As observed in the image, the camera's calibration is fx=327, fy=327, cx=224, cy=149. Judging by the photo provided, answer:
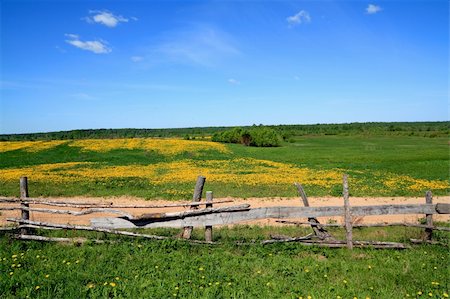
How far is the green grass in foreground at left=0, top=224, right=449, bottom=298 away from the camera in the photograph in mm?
5898

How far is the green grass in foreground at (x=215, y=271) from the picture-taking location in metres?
5.90

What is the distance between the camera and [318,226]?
8672 mm

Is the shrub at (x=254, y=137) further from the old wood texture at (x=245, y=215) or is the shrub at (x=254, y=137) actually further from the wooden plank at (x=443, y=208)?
the old wood texture at (x=245, y=215)

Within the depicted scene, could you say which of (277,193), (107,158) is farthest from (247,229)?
(107,158)

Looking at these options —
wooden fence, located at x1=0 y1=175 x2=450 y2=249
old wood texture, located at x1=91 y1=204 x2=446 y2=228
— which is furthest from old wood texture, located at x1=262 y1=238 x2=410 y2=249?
old wood texture, located at x1=91 y1=204 x2=446 y2=228

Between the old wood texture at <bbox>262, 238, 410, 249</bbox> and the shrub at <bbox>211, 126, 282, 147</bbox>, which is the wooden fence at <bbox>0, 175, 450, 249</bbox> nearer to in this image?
the old wood texture at <bbox>262, 238, 410, 249</bbox>

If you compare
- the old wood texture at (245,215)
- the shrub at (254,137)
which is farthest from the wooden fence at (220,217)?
the shrub at (254,137)

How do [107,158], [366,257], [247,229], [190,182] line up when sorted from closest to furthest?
1. [366,257]
2. [247,229]
3. [190,182]
4. [107,158]

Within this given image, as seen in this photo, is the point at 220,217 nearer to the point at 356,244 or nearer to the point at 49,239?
the point at 356,244

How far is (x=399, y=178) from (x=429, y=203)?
15.7 meters

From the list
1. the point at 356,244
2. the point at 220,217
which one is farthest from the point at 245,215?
the point at 356,244

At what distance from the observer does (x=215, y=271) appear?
6684mm

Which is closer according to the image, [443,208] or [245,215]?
[245,215]

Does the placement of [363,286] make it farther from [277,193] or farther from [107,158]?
[107,158]
